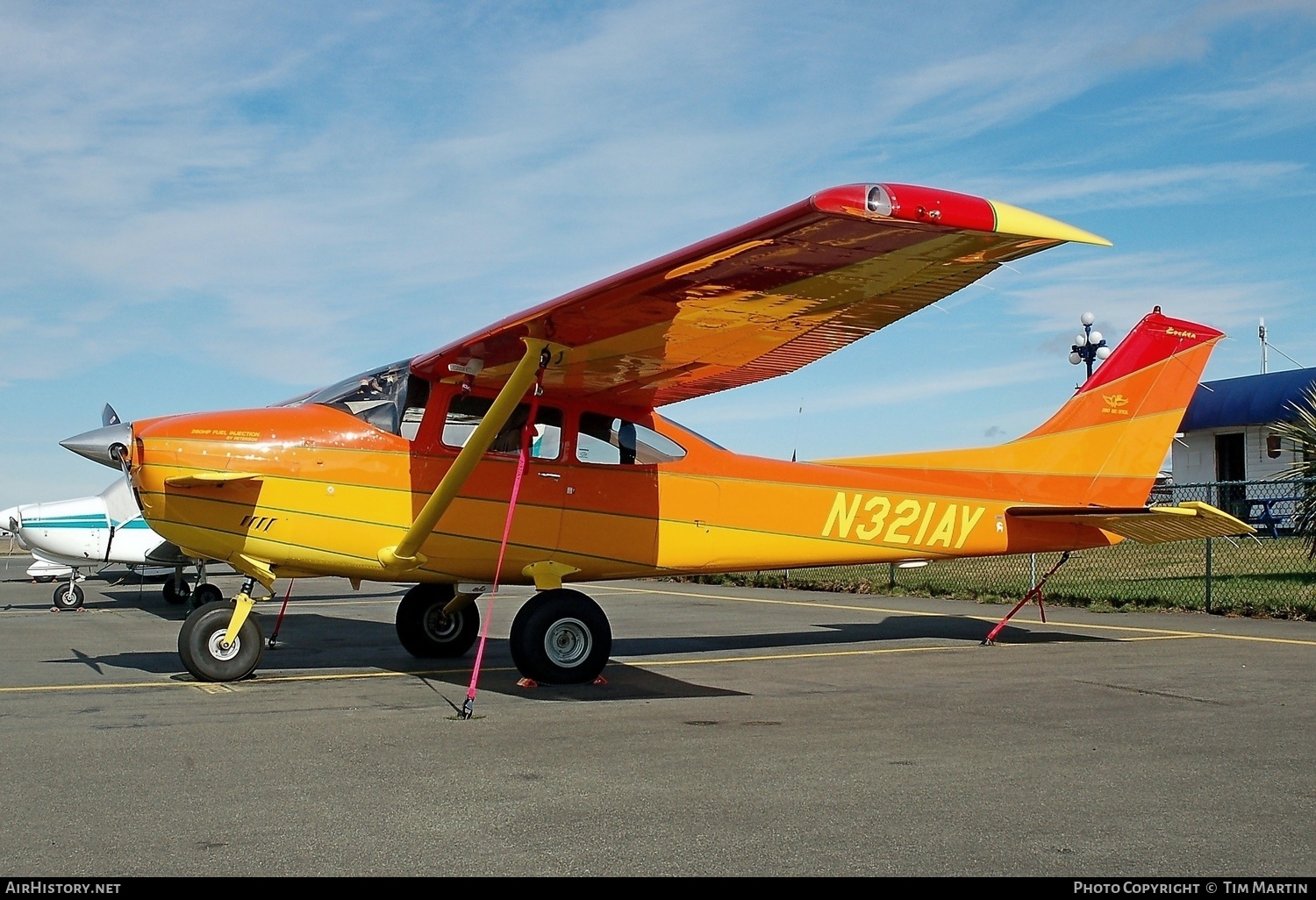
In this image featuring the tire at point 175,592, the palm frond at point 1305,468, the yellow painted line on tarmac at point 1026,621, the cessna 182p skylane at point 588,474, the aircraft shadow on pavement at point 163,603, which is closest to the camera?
the cessna 182p skylane at point 588,474

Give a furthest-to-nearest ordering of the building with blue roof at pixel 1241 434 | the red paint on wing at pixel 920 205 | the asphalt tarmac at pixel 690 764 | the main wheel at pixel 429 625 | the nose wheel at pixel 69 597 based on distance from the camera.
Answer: the building with blue roof at pixel 1241 434 → the nose wheel at pixel 69 597 → the main wheel at pixel 429 625 → the red paint on wing at pixel 920 205 → the asphalt tarmac at pixel 690 764

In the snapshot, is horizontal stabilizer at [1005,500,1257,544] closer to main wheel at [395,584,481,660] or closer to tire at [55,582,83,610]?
main wheel at [395,584,481,660]

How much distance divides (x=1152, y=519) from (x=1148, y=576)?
341 inches

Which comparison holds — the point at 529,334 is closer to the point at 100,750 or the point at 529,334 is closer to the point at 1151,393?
the point at 100,750

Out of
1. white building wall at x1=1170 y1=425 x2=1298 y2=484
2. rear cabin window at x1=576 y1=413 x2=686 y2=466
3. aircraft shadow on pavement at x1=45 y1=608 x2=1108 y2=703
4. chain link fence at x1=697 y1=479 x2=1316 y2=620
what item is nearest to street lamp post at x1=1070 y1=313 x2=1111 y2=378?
chain link fence at x1=697 y1=479 x2=1316 y2=620

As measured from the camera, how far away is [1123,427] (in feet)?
38.6

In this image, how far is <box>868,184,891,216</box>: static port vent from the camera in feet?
18.3

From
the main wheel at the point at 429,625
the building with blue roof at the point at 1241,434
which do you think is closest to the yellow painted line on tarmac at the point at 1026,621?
the main wheel at the point at 429,625

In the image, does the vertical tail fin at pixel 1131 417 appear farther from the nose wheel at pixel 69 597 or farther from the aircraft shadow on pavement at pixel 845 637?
the nose wheel at pixel 69 597

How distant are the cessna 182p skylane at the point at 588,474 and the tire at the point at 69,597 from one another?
11.1m

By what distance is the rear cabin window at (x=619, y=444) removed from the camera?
9.65 metres

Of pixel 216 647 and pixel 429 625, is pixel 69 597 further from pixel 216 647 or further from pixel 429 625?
pixel 216 647

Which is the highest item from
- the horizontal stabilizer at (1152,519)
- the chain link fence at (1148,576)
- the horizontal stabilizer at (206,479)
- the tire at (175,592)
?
the horizontal stabilizer at (206,479)

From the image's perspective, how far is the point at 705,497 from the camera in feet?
33.0
